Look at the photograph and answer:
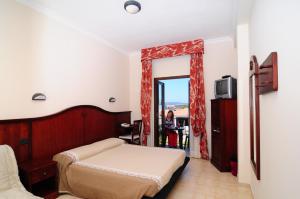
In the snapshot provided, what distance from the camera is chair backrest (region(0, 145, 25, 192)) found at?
5.78ft

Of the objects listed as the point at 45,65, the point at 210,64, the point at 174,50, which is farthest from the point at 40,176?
the point at 210,64

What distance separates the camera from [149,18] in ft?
9.93

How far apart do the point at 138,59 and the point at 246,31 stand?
288 centimetres

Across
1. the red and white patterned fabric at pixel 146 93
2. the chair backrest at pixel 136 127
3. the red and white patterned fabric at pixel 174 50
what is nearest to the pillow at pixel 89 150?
the chair backrest at pixel 136 127

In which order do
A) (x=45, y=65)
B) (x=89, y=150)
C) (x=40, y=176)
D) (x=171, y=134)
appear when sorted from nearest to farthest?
(x=40, y=176) → (x=45, y=65) → (x=89, y=150) → (x=171, y=134)

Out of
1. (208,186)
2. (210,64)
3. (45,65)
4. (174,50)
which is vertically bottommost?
(208,186)

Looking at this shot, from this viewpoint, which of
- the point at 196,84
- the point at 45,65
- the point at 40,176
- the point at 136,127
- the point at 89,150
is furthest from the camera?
Result: the point at 136,127

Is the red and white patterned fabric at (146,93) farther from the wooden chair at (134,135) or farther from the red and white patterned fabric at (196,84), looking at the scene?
the red and white patterned fabric at (196,84)

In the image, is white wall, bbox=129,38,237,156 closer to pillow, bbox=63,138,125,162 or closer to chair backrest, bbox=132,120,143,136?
chair backrest, bbox=132,120,143,136

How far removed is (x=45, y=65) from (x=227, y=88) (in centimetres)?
331

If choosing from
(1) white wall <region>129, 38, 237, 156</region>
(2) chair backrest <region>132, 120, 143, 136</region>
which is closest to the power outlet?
(2) chair backrest <region>132, 120, 143, 136</region>

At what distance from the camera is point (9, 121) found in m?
2.16

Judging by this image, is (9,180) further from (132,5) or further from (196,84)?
(196,84)

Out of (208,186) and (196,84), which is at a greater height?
(196,84)
